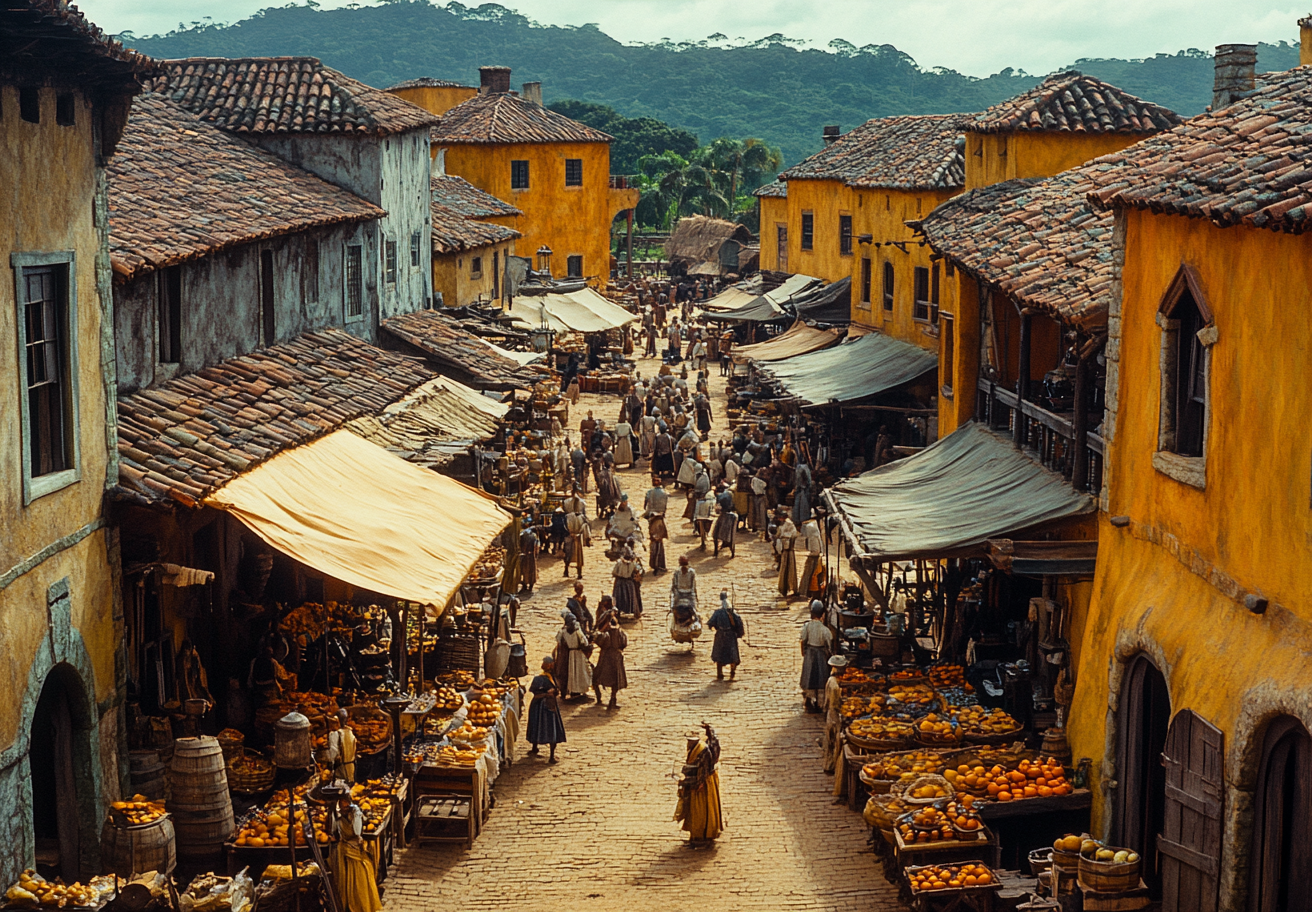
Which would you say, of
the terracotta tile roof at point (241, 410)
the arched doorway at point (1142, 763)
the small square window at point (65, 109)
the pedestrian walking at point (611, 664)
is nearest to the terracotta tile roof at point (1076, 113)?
the terracotta tile roof at point (241, 410)

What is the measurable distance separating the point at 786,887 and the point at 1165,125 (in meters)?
14.8

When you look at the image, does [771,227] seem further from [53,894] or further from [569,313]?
[53,894]

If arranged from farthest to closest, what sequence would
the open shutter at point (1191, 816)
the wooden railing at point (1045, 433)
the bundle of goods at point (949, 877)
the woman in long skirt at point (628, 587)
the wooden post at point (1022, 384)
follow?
the woman in long skirt at point (628, 587) → the wooden post at point (1022, 384) → the wooden railing at point (1045, 433) → the bundle of goods at point (949, 877) → the open shutter at point (1191, 816)

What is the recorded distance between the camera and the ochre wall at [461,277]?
35406 millimetres

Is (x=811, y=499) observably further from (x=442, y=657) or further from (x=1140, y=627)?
(x=1140, y=627)

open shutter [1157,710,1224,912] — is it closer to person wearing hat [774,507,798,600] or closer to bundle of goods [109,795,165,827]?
bundle of goods [109,795,165,827]

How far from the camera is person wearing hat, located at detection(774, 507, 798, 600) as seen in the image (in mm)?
23698

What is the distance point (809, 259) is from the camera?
149 feet

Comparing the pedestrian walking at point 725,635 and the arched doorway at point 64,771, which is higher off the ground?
the arched doorway at point 64,771

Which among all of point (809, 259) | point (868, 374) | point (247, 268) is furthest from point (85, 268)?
point (809, 259)

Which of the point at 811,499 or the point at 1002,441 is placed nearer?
the point at 1002,441

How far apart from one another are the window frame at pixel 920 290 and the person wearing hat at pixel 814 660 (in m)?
14.4

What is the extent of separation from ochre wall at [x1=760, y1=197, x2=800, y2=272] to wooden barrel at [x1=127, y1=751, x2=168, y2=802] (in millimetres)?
38264

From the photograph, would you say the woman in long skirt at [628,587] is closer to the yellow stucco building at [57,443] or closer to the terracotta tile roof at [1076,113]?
the terracotta tile roof at [1076,113]
